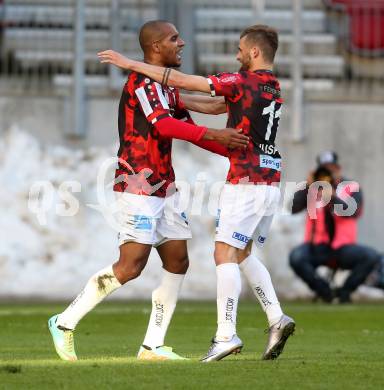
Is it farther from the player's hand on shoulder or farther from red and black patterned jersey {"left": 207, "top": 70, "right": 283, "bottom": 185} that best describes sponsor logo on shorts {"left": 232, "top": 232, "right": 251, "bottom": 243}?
the player's hand on shoulder

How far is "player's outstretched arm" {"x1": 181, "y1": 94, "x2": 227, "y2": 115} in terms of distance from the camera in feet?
30.3

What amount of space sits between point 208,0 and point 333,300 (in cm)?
526

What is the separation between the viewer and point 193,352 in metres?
9.88

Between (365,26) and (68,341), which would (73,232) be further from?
(68,341)

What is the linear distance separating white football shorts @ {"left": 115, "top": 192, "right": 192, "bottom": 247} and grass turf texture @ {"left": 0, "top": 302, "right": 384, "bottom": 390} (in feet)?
2.49

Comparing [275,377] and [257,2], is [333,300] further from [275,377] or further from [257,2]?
[275,377]

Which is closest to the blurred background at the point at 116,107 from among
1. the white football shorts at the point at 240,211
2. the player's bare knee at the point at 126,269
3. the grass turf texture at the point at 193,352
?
the grass turf texture at the point at 193,352

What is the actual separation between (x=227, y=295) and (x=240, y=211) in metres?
0.51

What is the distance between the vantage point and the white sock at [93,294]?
28.4 ft

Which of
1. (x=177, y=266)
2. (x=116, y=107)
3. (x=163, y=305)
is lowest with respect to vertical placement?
(x=163, y=305)

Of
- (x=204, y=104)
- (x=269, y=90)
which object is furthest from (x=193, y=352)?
(x=269, y=90)

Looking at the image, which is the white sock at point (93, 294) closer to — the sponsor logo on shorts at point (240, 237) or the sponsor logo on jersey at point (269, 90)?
the sponsor logo on shorts at point (240, 237)

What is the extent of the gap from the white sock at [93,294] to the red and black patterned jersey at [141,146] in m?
0.55

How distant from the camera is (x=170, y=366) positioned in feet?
26.2
